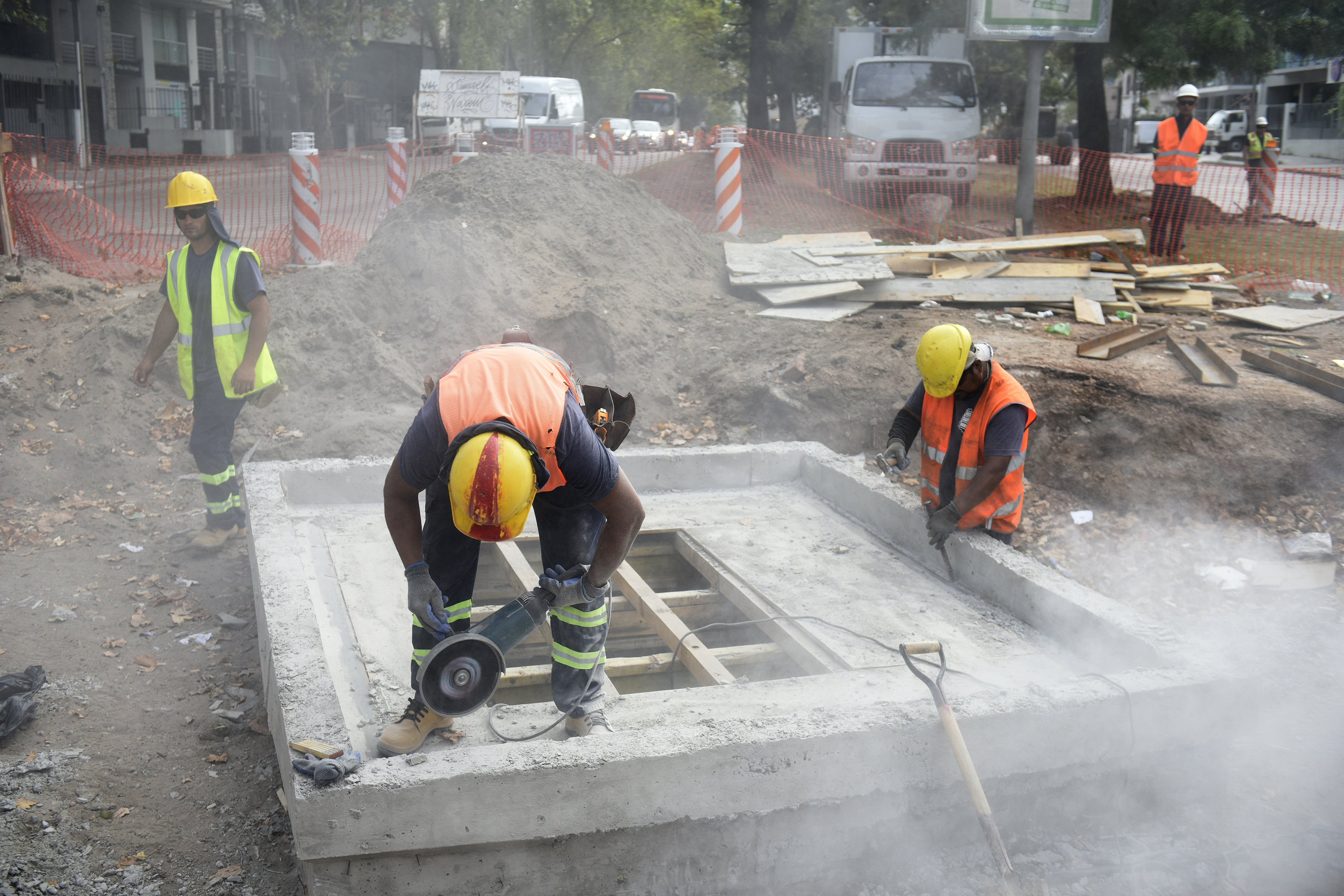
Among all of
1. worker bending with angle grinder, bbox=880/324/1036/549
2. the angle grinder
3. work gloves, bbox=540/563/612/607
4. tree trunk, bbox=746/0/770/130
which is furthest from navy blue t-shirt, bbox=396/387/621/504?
tree trunk, bbox=746/0/770/130

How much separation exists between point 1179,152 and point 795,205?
4.86 meters

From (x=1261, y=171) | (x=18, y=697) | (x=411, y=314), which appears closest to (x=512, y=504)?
(x=18, y=697)

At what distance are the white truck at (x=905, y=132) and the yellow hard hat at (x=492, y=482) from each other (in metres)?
12.2

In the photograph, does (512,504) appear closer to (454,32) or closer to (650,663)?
(650,663)

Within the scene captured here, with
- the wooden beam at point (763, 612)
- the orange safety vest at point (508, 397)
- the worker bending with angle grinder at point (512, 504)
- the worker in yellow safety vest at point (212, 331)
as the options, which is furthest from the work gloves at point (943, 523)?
the worker in yellow safety vest at point (212, 331)

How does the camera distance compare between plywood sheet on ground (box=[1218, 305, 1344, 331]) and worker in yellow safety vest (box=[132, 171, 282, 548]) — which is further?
plywood sheet on ground (box=[1218, 305, 1344, 331])

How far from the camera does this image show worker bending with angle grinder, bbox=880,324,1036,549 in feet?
15.0

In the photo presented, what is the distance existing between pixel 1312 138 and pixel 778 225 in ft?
122

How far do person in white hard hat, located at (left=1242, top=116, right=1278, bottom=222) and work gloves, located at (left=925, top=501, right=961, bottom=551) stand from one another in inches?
503

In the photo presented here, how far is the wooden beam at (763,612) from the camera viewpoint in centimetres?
413

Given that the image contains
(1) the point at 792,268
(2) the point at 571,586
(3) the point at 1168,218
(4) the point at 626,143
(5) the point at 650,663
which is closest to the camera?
(2) the point at 571,586

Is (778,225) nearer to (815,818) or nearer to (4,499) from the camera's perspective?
(4,499)

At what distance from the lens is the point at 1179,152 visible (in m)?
11.6

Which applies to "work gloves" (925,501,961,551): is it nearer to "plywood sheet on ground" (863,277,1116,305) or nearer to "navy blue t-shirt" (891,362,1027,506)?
"navy blue t-shirt" (891,362,1027,506)
